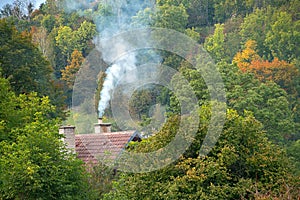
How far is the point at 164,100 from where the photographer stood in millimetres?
64375

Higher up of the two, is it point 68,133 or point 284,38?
point 284,38

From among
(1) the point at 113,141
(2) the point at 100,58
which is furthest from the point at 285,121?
(2) the point at 100,58

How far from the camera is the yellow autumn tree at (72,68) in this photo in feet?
255

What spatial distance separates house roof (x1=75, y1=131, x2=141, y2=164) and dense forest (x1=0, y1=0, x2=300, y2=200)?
2.02 m

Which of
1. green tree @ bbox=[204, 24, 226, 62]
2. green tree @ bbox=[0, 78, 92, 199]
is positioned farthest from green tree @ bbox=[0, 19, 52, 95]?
green tree @ bbox=[204, 24, 226, 62]

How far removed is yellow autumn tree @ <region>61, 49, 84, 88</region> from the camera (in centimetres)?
7769

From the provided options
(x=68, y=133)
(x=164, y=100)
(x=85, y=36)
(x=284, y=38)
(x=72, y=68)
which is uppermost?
(x=85, y=36)

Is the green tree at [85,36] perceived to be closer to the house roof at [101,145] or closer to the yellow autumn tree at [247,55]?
the yellow autumn tree at [247,55]

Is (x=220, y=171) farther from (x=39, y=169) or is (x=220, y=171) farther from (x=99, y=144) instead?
(x=99, y=144)

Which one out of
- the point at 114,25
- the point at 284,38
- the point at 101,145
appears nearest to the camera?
the point at 101,145

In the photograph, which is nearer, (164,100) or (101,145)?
(101,145)

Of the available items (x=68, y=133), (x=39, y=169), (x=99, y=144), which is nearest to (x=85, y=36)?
(x=99, y=144)

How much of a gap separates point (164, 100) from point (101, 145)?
31.0m

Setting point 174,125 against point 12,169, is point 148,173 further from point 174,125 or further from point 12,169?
point 12,169
